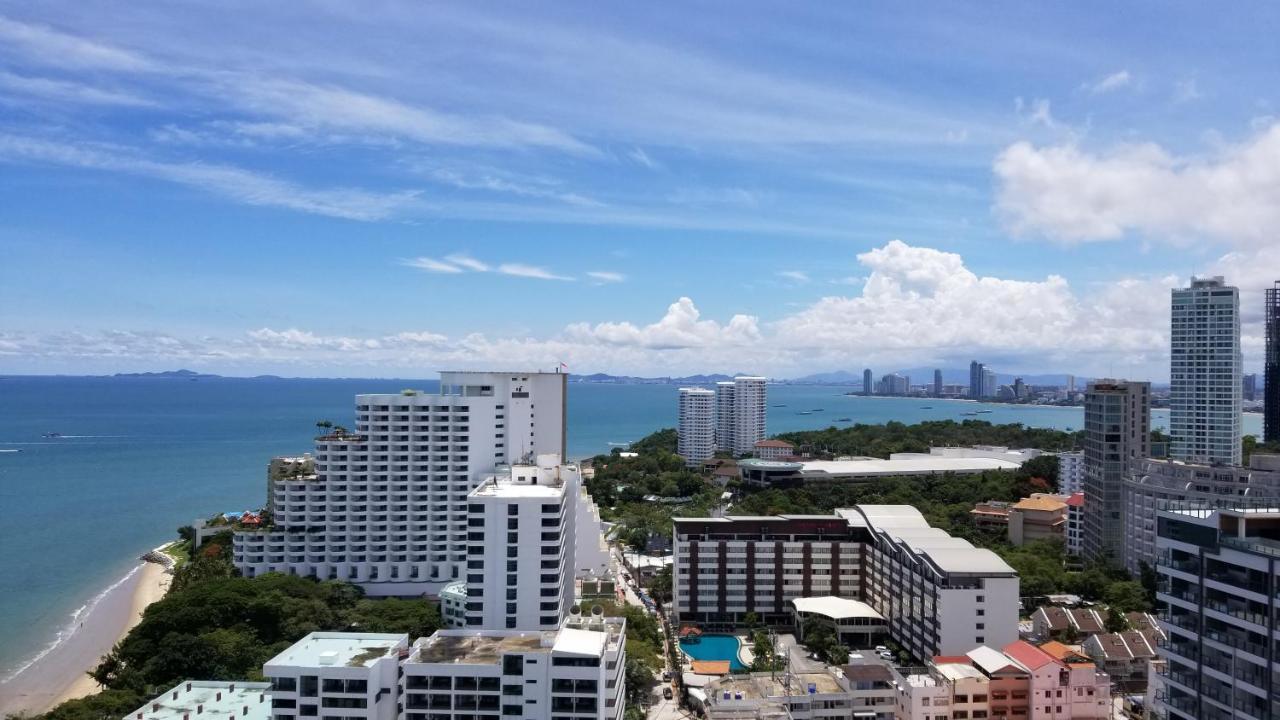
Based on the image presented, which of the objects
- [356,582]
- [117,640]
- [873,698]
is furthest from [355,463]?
[873,698]

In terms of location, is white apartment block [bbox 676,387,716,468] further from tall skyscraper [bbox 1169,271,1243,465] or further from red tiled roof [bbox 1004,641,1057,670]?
red tiled roof [bbox 1004,641,1057,670]

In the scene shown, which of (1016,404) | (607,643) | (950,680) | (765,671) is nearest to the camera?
(607,643)

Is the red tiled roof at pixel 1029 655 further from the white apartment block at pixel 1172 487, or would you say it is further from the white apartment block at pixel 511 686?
the white apartment block at pixel 1172 487

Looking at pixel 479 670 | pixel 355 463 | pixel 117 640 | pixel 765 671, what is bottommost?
pixel 117 640

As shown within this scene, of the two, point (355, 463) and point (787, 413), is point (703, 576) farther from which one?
point (787, 413)

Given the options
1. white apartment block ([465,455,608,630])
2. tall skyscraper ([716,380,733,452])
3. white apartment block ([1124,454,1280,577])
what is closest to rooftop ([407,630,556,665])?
white apartment block ([465,455,608,630])

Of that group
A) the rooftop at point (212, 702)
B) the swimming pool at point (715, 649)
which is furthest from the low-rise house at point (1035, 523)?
the rooftop at point (212, 702)
